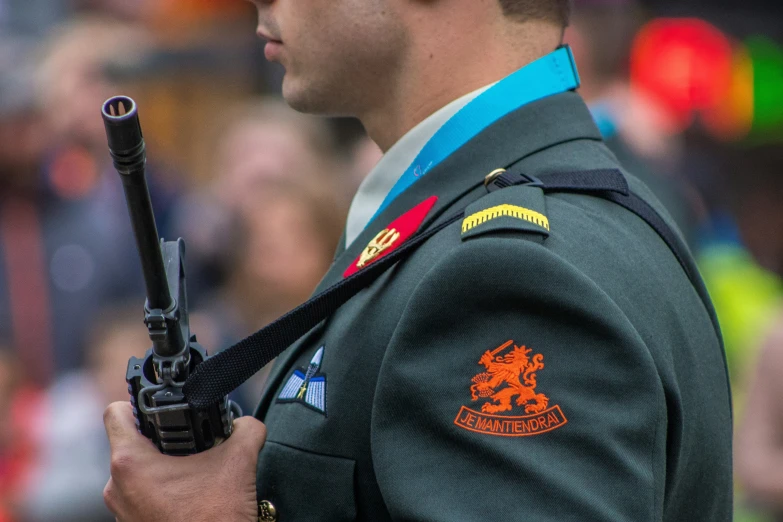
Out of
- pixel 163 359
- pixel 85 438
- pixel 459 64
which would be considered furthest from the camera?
pixel 85 438

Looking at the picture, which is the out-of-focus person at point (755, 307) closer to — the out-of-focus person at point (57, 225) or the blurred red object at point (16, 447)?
the out-of-focus person at point (57, 225)

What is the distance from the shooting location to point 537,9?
6.39 feet

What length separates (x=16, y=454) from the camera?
452 centimetres

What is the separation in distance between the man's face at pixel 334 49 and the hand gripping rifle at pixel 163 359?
435 millimetres

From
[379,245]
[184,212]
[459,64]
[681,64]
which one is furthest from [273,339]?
[681,64]

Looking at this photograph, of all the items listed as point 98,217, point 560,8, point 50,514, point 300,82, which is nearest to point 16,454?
point 50,514

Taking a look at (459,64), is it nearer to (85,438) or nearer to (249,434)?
(249,434)

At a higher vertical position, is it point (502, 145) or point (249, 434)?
point (502, 145)

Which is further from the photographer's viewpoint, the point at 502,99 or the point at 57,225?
the point at 57,225

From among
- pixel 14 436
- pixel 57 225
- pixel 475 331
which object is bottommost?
pixel 475 331

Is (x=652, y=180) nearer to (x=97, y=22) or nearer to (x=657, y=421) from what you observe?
(x=657, y=421)

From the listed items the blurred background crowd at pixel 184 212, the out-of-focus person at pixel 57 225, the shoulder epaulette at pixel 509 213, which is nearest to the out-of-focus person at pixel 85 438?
the blurred background crowd at pixel 184 212

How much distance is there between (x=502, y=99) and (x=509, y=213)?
351mm

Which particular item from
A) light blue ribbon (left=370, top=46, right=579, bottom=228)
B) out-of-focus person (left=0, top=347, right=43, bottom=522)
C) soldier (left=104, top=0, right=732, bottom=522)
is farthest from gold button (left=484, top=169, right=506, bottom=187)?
out-of-focus person (left=0, top=347, right=43, bottom=522)
